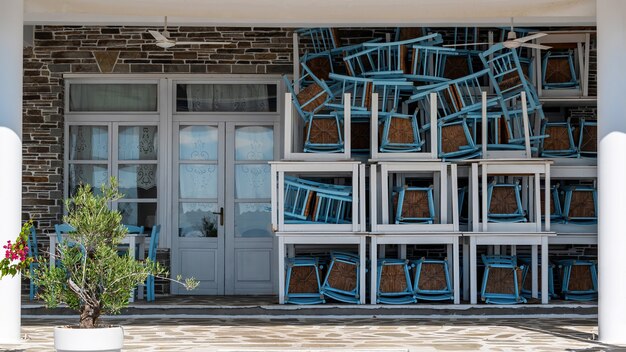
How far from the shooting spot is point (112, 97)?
43.8ft

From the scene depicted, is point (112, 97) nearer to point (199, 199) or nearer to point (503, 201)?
point (199, 199)

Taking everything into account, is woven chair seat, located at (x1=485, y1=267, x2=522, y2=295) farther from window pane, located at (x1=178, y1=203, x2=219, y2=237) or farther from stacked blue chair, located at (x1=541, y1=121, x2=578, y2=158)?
window pane, located at (x1=178, y1=203, x2=219, y2=237)

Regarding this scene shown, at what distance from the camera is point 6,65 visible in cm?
900

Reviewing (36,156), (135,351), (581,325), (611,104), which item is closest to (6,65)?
(135,351)

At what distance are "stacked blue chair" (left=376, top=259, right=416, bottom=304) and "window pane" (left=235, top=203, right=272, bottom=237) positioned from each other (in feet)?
6.74

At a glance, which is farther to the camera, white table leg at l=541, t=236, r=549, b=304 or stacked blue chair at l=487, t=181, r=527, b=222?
stacked blue chair at l=487, t=181, r=527, b=222

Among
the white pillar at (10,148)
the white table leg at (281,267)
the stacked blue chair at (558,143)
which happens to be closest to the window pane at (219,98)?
the white table leg at (281,267)

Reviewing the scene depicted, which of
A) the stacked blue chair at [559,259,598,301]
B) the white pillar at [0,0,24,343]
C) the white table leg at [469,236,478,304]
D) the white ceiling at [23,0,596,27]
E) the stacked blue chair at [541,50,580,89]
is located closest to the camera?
the white pillar at [0,0,24,343]

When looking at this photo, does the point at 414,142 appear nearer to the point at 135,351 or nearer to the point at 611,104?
the point at 611,104

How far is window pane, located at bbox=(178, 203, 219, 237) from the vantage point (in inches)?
525

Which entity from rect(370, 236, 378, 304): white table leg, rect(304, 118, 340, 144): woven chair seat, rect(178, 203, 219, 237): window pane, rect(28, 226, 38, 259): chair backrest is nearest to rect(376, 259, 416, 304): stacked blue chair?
rect(370, 236, 378, 304): white table leg

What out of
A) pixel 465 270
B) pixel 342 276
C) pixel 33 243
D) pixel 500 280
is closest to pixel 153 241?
pixel 33 243

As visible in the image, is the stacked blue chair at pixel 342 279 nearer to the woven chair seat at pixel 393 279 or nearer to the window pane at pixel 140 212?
the woven chair seat at pixel 393 279

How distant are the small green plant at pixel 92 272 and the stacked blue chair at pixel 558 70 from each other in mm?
7098
